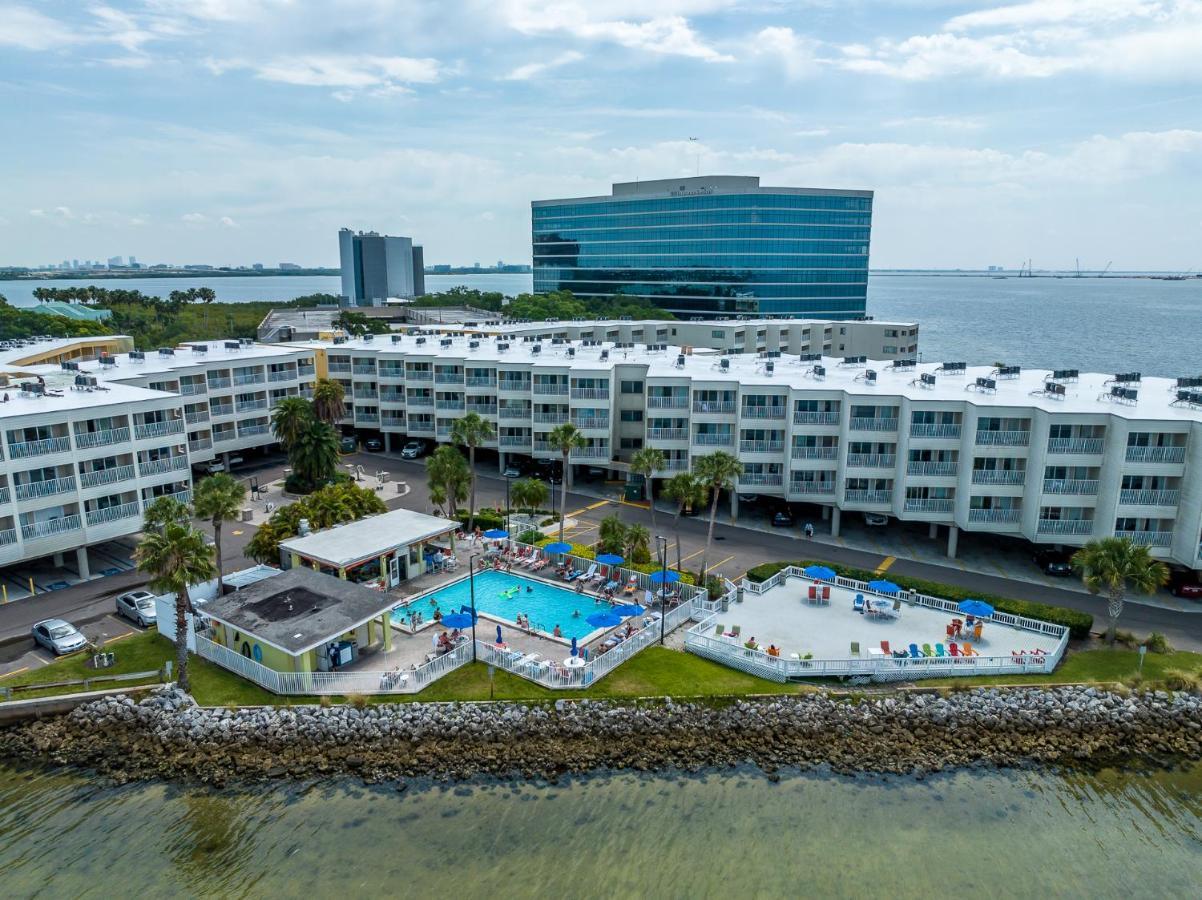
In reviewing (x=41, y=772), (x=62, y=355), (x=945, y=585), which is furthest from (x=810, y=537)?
(x=62, y=355)

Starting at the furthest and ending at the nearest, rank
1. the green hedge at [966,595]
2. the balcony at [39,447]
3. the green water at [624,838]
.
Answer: the balcony at [39,447] < the green hedge at [966,595] < the green water at [624,838]

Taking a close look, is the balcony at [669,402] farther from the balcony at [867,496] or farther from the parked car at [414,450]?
the parked car at [414,450]

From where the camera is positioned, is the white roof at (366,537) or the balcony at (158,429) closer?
the white roof at (366,537)

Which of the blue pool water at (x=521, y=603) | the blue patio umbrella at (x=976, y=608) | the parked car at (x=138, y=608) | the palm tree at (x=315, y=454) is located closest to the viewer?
the blue patio umbrella at (x=976, y=608)

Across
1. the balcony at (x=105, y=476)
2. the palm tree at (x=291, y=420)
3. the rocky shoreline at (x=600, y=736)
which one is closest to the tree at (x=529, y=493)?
the palm tree at (x=291, y=420)

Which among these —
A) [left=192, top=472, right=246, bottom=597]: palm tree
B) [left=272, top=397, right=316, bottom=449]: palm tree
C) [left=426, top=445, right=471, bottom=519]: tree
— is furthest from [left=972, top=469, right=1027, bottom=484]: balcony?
[left=272, top=397, right=316, bottom=449]: palm tree

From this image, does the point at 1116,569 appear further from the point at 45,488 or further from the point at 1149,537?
the point at 45,488
